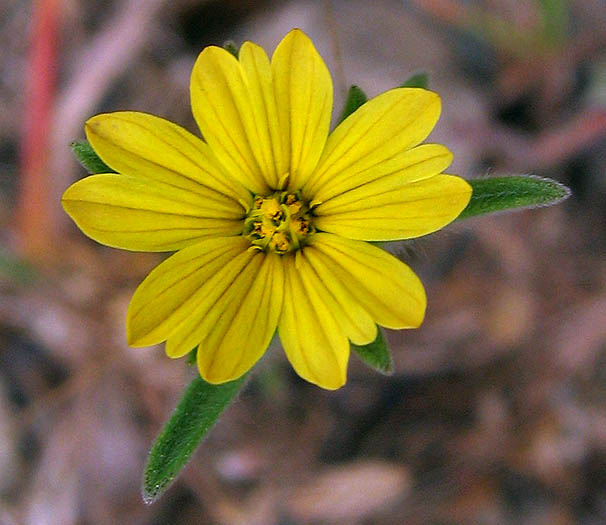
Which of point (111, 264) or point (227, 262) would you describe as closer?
point (227, 262)

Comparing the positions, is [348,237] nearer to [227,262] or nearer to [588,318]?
[227,262]

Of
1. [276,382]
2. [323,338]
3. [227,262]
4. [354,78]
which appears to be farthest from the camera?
[354,78]

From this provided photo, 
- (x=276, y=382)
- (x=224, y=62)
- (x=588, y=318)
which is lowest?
(x=276, y=382)

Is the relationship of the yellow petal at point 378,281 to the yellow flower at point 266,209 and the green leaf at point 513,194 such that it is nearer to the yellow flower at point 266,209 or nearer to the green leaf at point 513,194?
the yellow flower at point 266,209

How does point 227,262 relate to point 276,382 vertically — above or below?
above

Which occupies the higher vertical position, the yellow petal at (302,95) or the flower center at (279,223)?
the yellow petal at (302,95)

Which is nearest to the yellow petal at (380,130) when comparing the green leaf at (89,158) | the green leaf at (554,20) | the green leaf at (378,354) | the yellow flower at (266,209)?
the yellow flower at (266,209)

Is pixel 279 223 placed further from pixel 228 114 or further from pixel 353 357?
pixel 353 357

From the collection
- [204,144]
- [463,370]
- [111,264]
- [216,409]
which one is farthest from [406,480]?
[204,144]
